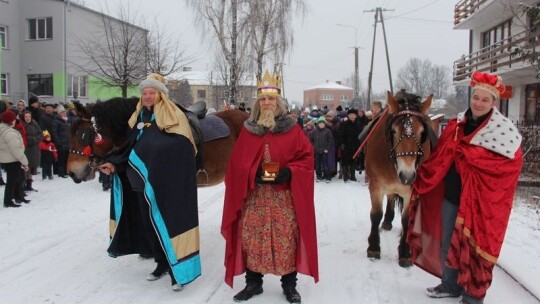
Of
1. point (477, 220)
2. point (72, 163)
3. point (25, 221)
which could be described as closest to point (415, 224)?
point (477, 220)

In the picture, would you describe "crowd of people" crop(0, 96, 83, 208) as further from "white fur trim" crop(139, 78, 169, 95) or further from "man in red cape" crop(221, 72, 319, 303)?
"man in red cape" crop(221, 72, 319, 303)

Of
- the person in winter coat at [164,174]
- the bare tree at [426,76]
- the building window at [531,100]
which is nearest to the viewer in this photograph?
the person in winter coat at [164,174]

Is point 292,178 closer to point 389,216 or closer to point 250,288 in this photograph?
point 250,288

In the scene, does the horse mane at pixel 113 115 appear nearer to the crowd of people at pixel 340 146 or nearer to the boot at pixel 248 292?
the boot at pixel 248 292

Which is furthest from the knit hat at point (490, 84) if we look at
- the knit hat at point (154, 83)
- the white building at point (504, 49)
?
A: the white building at point (504, 49)

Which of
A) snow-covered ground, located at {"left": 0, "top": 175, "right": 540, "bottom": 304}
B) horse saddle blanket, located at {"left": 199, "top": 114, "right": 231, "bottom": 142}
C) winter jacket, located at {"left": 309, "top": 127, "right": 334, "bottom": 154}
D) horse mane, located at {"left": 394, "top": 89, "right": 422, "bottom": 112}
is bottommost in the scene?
snow-covered ground, located at {"left": 0, "top": 175, "right": 540, "bottom": 304}

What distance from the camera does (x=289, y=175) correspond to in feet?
12.7

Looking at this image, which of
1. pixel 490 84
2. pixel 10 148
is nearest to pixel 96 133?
pixel 490 84

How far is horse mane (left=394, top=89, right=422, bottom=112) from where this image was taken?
4680 millimetres

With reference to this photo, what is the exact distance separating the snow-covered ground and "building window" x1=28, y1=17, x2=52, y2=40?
21857 millimetres

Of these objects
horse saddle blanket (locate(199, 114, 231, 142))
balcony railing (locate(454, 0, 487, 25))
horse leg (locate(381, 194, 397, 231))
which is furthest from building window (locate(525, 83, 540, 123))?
horse saddle blanket (locate(199, 114, 231, 142))

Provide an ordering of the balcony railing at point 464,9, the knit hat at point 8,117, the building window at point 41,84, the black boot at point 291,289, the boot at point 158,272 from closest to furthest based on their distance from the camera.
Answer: the black boot at point 291,289
the boot at point 158,272
the knit hat at point 8,117
the balcony railing at point 464,9
the building window at point 41,84

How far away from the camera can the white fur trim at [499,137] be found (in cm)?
359

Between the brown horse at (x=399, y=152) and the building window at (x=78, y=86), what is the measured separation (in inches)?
974
